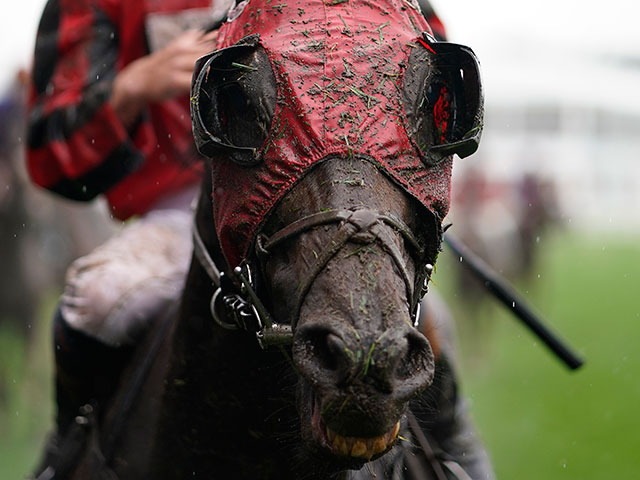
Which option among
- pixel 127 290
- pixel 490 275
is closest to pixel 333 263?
pixel 127 290

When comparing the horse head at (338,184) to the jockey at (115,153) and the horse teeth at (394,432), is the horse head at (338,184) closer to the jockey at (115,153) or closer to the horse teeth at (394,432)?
the horse teeth at (394,432)

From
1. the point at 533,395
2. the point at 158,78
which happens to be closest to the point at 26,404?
the point at 533,395

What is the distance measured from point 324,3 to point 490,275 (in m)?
1.50

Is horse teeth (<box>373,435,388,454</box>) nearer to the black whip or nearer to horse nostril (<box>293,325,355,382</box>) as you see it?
horse nostril (<box>293,325,355,382</box>)

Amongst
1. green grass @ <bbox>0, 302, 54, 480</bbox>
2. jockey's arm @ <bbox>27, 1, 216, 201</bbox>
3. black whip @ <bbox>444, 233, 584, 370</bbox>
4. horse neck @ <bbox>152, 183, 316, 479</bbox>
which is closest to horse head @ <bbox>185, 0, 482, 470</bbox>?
horse neck @ <bbox>152, 183, 316, 479</bbox>

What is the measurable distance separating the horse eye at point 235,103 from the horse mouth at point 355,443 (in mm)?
560

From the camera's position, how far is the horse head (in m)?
1.54

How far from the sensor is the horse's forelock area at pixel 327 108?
68.3 inches

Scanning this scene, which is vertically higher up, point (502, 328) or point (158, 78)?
point (158, 78)

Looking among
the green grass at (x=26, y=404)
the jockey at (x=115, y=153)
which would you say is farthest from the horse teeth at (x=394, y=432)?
the green grass at (x=26, y=404)

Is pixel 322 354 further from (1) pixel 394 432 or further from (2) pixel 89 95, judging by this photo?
(2) pixel 89 95

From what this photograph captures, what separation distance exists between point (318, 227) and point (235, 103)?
1.25 feet

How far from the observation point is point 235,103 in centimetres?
A: 189

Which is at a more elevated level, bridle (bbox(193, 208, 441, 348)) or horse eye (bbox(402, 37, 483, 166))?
horse eye (bbox(402, 37, 483, 166))
